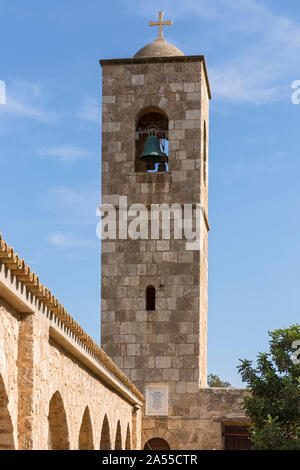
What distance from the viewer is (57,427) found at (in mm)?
11406

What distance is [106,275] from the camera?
76.0 ft

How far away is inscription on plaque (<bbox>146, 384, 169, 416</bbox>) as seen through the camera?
22.4 meters

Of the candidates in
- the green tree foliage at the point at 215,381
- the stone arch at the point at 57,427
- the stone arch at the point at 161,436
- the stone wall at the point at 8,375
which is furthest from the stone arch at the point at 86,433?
the green tree foliage at the point at 215,381

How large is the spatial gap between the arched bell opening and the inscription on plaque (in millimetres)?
5765

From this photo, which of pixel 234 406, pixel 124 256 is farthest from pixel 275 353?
pixel 124 256

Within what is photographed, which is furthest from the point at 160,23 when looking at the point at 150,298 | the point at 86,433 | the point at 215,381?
the point at 215,381

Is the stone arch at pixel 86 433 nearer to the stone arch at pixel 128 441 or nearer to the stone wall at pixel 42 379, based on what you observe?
the stone wall at pixel 42 379

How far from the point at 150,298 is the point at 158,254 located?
1152 millimetres

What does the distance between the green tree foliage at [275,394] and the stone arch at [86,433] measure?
433 cm

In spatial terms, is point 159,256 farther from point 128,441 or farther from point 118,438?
point 118,438

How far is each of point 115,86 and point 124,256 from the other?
4.63m

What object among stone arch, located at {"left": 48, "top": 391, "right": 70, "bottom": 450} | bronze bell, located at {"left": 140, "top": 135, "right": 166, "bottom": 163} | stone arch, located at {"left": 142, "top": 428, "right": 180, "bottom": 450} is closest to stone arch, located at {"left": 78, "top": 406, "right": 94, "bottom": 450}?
stone arch, located at {"left": 48, "top": 391, "right": 70, "bottom": 450}
